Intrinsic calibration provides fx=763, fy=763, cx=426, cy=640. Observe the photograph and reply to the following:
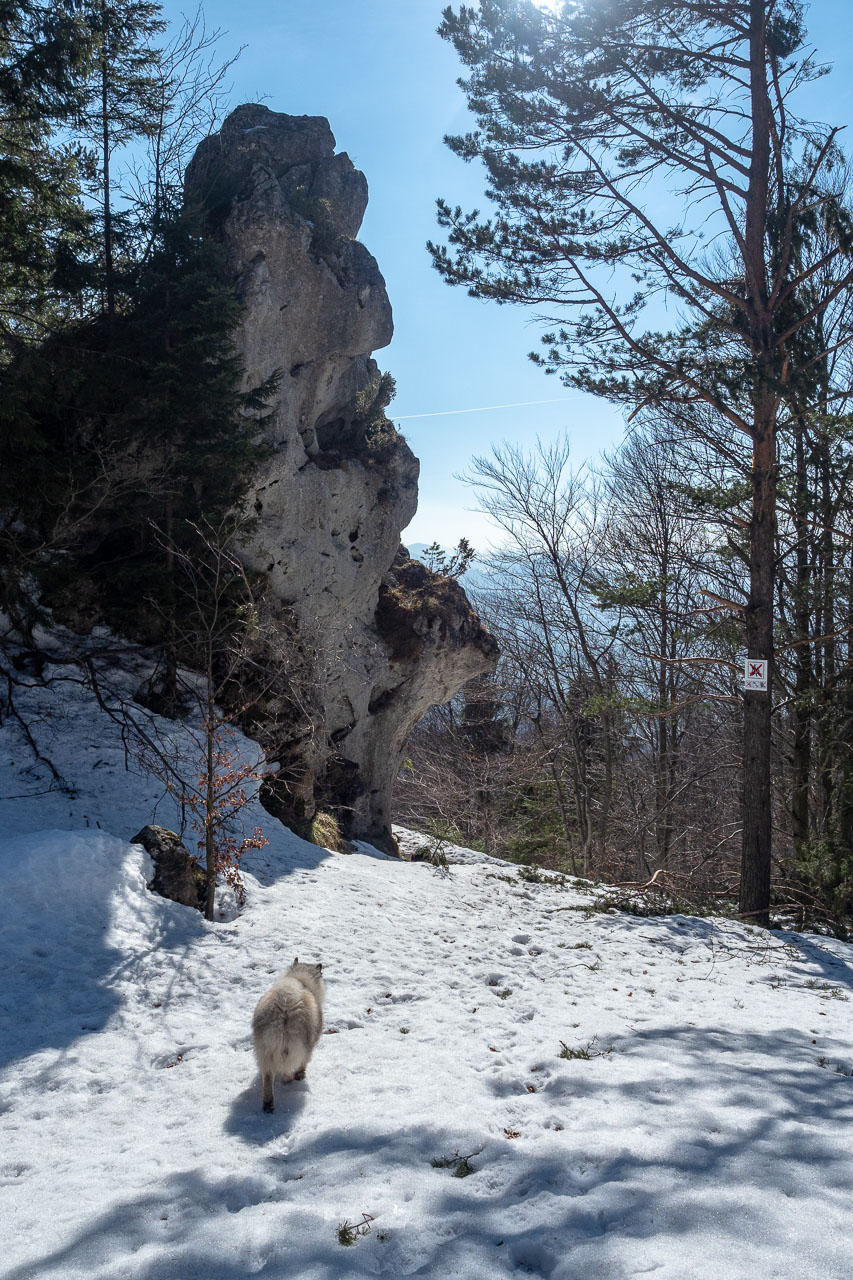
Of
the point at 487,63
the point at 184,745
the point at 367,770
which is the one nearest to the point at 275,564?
A: the point at 184,745

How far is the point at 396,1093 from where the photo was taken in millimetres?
4562

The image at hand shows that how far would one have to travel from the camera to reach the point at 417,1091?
4562 millimetres

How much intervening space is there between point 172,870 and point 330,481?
861 centimetres

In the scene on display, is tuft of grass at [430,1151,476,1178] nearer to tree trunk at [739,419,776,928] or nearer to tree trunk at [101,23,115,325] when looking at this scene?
tree trunk at [739,419,776,928]

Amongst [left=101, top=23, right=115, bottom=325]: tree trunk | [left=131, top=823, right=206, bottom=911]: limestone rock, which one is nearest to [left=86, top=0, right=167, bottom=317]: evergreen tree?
[left=101, top=23, right=115, bottom=325]: tree trunk

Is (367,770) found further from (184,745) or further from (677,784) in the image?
(677,784)

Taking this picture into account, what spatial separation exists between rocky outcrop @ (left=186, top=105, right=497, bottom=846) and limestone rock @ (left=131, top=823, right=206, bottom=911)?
319cm

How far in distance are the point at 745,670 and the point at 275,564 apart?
7796 mm

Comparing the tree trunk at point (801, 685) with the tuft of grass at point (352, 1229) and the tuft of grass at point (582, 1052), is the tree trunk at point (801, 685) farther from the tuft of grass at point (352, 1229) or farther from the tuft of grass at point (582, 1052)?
the tuft of grass at point (352, 1229)

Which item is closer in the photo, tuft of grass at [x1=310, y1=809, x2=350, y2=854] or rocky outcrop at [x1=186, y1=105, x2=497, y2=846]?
tuft of grass at [x1=310, y1=809, x2=350, y2=854]

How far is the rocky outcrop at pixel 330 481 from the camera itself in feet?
41.8

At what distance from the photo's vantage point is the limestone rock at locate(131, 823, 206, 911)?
739 cm

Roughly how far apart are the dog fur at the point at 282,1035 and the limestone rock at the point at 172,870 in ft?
10.0

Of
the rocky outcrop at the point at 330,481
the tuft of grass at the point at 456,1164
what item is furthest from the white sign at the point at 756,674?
the tuft of grass at the point at 456,1164
